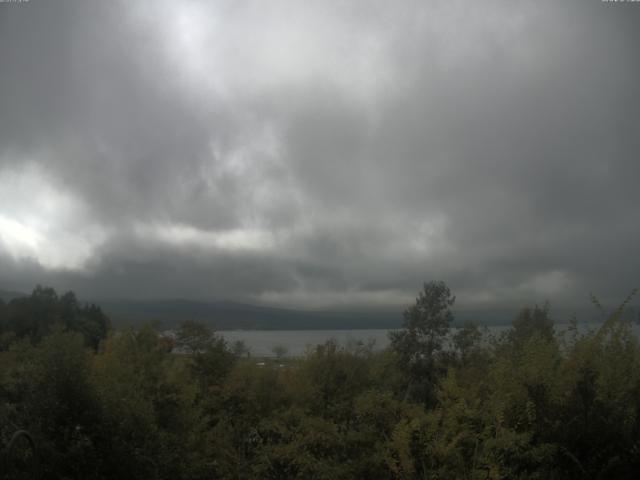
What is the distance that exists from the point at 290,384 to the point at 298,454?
1409 cm

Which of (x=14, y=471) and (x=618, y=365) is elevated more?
(x=618, y=365)

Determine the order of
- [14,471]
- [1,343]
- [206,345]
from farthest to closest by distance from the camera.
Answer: [1,343], [206,345], [14,471]

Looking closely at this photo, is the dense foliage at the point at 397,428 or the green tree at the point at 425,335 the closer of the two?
the dense foliage at the point at 397,428

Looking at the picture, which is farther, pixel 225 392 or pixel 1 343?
pixel 1 343

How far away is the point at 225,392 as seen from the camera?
2744 cm

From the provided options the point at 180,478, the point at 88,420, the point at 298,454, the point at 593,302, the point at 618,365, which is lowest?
the point at 180,478

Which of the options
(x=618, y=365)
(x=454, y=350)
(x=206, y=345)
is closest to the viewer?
(x=618, y=365)

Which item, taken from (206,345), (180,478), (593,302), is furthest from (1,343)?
(593,302)

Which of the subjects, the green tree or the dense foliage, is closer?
the dense foliage

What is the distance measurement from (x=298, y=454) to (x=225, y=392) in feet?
47.3

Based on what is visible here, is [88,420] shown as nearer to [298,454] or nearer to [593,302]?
[298,454]

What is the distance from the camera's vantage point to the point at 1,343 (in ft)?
177

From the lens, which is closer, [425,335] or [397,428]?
[397,428]

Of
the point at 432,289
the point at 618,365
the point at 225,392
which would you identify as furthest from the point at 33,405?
the point at 432,289
